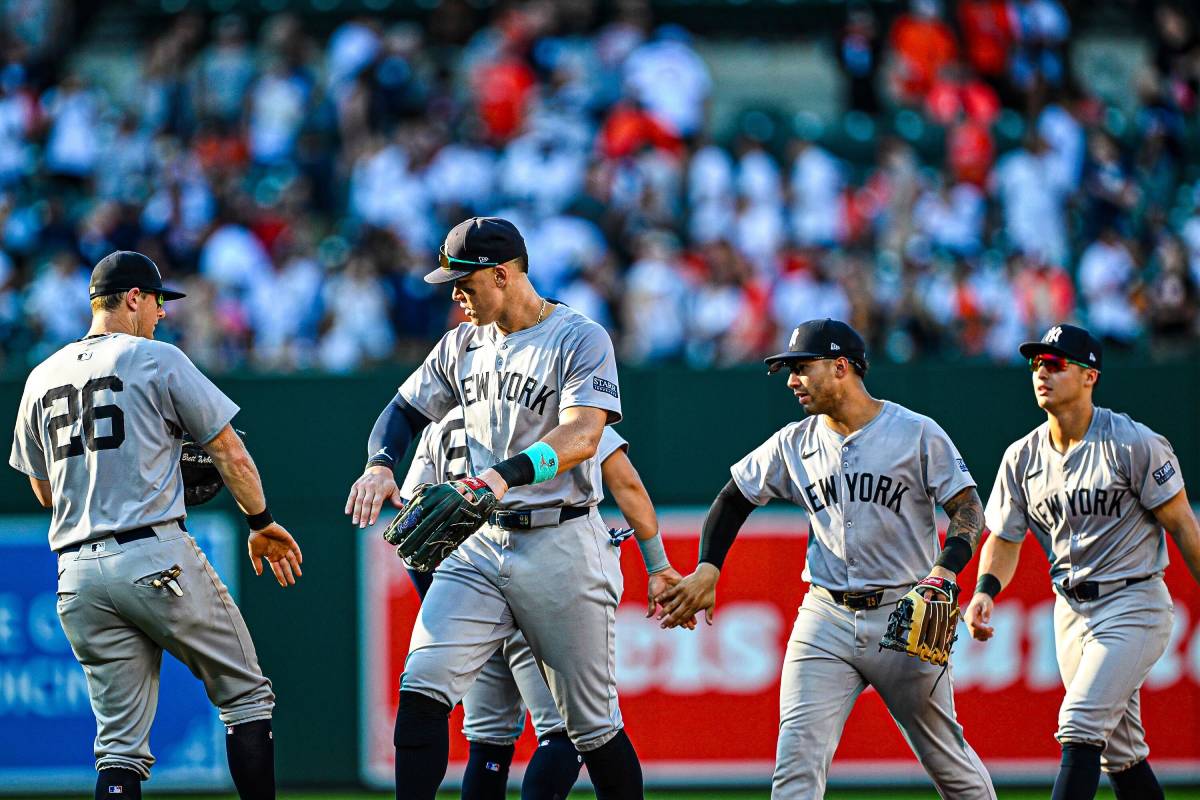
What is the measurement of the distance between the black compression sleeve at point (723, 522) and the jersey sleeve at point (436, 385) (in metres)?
1.14

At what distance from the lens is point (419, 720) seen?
18.8ft

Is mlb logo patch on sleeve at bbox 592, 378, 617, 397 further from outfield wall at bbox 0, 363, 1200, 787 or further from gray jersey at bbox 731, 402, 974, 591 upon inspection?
outfield wall at bbox 0, 363, 1200, 787

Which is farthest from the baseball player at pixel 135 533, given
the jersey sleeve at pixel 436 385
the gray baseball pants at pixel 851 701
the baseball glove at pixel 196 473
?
the gray baseball pants at pixel 851 701

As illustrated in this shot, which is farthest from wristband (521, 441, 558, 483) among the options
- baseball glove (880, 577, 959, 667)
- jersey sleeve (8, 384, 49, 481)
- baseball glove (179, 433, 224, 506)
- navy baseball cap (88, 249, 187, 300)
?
jersey sleeve (8, 384, 49, 481)

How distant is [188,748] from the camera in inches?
374

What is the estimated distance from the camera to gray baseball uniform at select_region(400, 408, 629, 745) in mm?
6441

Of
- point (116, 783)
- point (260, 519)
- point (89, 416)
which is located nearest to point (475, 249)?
point (260, 519)

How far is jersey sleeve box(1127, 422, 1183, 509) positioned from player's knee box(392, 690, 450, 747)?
2.89 meters

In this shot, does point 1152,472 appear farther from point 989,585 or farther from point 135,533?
point 135,533

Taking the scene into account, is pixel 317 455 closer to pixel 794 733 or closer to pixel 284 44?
pixel 794 733

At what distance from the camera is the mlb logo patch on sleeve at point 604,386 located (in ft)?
19.5

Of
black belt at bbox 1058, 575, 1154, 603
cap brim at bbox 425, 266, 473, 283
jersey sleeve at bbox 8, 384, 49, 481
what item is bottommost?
black belt at bbox 1058, 575, 1154, 603

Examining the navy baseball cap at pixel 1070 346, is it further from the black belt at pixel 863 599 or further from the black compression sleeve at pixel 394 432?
the black compression sleeve at pixel 394 432

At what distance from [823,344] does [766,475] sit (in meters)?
0.61
